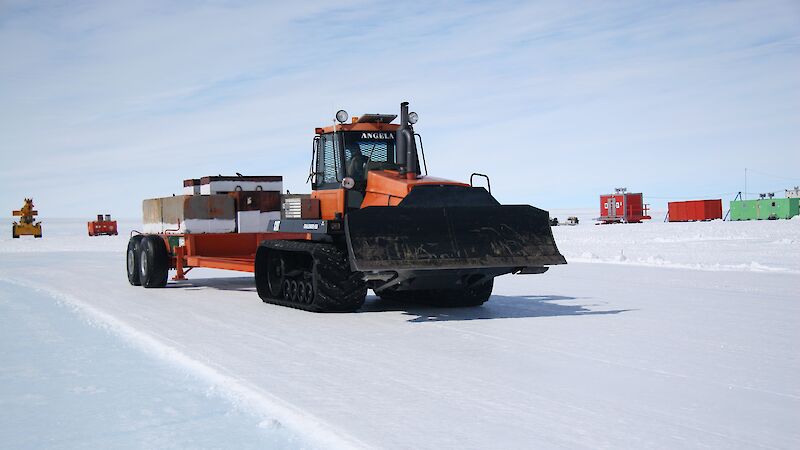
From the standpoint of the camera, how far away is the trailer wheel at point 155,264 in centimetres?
1653

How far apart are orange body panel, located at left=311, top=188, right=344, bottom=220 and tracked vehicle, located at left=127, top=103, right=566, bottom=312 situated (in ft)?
0.05

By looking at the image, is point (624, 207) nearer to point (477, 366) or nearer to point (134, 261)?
point (134, 261)

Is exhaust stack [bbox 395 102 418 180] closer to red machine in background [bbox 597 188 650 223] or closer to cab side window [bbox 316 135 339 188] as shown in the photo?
cab side window [bbox 316 135 339 188]

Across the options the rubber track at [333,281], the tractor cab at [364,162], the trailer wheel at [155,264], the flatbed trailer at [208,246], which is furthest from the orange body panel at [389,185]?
the trailer wheel at [155,264]

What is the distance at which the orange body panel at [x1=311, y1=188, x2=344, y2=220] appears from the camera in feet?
38.6

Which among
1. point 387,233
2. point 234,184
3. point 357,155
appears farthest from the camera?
point 234,184

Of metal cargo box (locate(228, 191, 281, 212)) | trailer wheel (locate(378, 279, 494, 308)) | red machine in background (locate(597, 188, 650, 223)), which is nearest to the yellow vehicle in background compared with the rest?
red machine in background (locate(597, 188, 650, 223))

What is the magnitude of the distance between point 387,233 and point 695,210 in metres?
54.4

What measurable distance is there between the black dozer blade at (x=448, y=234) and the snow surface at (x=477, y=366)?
2.51ft

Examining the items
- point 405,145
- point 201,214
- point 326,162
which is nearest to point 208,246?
Answer: point 201,214

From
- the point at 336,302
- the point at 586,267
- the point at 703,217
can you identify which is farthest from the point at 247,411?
the point at 703,217

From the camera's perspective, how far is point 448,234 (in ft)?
34.7

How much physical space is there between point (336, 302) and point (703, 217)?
5323 cm

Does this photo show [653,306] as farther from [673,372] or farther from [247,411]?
[247,411]
